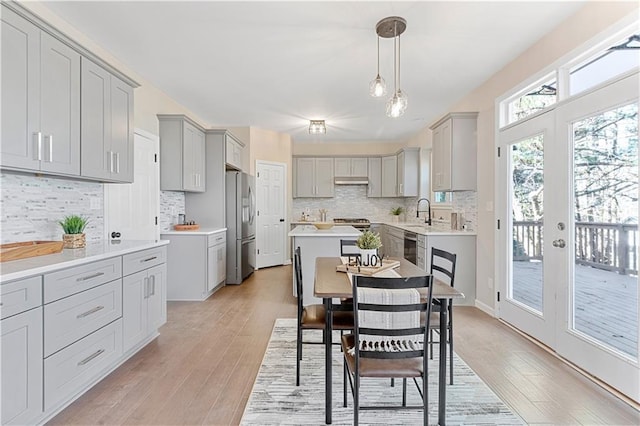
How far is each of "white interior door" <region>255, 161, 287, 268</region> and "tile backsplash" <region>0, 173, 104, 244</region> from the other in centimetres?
353

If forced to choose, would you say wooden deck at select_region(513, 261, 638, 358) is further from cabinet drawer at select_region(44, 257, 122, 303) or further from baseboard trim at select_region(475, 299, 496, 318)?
cabinet drawer at select_region(44, 257, 122, 303)

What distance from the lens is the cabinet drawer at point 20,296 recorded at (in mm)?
1577

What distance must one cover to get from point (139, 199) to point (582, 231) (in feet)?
14.5

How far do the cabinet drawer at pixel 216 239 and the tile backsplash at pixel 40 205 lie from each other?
1495mm

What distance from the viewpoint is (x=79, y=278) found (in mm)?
2074

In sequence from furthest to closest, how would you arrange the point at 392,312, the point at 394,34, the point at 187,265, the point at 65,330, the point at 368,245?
the point at 187,265
the point at 394,34
the point at 368,245
the point at 65,330
the point at 392,312

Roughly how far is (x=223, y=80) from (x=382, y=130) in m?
3.56

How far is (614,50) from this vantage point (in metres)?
2.32

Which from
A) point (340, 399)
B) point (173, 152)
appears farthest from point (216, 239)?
point (340, 399)

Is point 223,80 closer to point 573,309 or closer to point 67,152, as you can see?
point 67,152

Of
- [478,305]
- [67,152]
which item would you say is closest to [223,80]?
[67,152]

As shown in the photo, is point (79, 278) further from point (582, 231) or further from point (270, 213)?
point (270, 213)

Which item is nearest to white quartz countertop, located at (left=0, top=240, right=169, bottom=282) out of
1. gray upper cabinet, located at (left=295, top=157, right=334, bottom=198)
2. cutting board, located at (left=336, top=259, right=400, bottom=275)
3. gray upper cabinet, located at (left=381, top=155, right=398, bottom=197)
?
cutting board, located at (left=336, top=259, right=400, bottom=275)

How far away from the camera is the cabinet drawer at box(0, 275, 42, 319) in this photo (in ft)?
5.17
